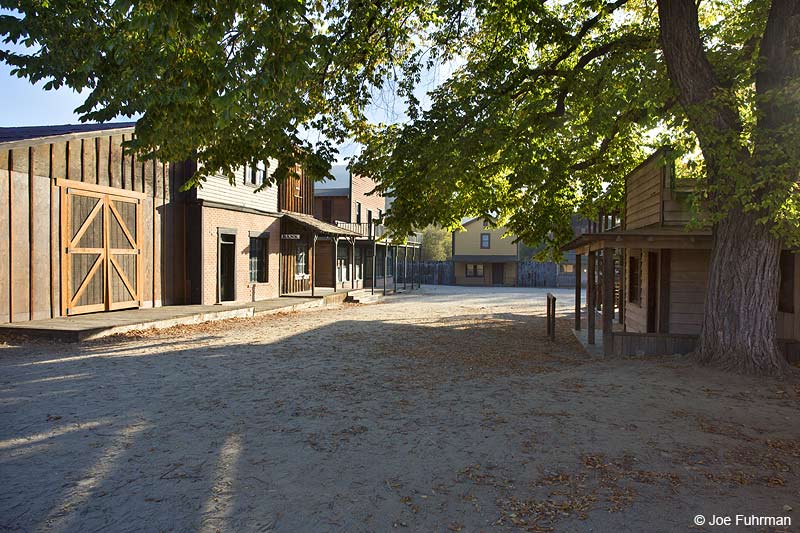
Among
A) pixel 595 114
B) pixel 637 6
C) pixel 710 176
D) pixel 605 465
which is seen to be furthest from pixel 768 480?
pixel 637 6

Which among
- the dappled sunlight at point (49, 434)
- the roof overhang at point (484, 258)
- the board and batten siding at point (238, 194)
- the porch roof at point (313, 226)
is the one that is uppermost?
the board and batten siding at point (238, 194)

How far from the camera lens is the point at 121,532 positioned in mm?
3438

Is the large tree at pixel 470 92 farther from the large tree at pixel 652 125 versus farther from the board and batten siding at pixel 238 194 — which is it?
the board and batten siding at pixel 238 194

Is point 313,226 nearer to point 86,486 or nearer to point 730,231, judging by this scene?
point 730,231

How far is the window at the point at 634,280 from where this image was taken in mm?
13914

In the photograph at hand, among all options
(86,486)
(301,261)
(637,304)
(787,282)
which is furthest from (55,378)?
→ (301,261)

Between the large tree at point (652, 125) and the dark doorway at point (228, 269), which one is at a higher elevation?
the large tree at point (652, 125)

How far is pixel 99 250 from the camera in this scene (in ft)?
46.4

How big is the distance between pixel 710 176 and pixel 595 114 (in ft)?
7.30

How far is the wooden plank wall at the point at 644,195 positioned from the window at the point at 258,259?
12.6 meters

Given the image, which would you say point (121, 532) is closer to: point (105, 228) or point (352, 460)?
point (352, 460)

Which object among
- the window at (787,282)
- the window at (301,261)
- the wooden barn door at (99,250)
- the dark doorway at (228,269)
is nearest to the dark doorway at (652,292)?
the window at (787,282)

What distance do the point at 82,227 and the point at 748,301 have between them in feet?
45.5

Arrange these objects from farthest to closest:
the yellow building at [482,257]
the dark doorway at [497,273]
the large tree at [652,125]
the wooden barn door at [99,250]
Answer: the dark doorway at [497,273], the yellow building at [482,257], the wooden barn door at [99,250], the large tree at [652,125]
